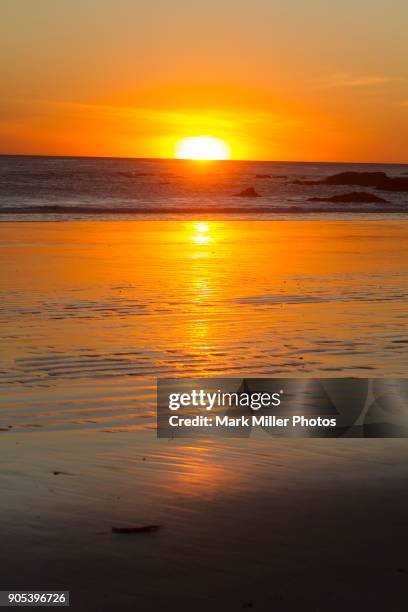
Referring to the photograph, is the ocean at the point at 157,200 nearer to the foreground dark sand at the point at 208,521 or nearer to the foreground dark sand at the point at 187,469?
the foreground dark sand at the point at 187,469

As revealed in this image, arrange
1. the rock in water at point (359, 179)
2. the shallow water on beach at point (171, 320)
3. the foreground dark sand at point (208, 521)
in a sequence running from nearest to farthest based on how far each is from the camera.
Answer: the foreground dark sand at point (208, 521) < the shallow water on beach at point (171, 320) < the rock in water at point (359, 179)

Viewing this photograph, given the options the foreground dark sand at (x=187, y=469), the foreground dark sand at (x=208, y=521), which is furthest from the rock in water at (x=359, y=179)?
the foreground dark sand at (x=208, y=521)

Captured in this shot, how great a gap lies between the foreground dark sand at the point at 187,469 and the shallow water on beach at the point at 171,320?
0.04 meters

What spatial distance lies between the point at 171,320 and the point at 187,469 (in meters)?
7.02

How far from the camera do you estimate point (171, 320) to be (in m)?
13.7

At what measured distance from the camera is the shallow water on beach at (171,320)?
9250 mm

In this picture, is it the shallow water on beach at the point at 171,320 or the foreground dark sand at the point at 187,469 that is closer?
the foreground dark sand at the point at 187,469

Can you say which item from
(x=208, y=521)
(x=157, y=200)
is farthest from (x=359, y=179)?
(x=208, y=521)

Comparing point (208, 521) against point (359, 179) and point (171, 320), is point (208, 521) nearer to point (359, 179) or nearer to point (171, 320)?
point (171, 320)

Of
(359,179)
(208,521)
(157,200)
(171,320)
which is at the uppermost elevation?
(359,179)

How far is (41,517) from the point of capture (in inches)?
222

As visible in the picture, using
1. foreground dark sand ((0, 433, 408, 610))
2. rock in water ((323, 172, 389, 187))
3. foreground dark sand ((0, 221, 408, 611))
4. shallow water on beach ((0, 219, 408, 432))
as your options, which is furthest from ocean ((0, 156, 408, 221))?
foreground dark sand ((0, 433, 408, 610))

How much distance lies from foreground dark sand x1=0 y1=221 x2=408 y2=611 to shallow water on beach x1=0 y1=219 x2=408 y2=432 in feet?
0.14

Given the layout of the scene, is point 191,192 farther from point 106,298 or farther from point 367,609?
point 367,609
